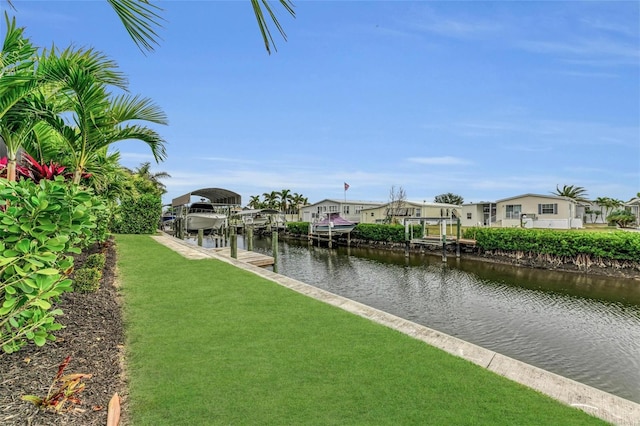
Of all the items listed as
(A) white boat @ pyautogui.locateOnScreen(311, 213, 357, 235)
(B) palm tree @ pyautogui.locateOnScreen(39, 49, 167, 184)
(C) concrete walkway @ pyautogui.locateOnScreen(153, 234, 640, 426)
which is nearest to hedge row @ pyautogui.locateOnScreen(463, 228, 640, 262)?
(A) white boat @ pyautogui.locateOnScreen(311, 213, 357, 235)

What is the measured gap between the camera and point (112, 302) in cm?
702

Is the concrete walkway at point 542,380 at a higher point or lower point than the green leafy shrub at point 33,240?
lower

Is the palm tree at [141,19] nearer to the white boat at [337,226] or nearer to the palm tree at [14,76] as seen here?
the palm tree at [14,76]

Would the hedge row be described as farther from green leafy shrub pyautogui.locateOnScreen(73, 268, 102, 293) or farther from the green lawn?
green leafy shrub pyautogui.locateOnScreen(73, 268, 102, 293)

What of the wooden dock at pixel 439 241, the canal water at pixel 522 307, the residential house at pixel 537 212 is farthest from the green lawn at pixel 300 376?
the residential house at pixel 537 212

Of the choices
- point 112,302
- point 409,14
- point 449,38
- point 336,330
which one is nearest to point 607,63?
point 449,38

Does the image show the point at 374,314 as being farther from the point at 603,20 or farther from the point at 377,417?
the point at 603,20

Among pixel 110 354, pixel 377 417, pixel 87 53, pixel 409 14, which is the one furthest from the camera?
pixel 409 14

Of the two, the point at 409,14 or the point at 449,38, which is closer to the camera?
the point at 409,14

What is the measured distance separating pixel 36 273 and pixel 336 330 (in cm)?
415

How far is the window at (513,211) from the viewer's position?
34.3 meters

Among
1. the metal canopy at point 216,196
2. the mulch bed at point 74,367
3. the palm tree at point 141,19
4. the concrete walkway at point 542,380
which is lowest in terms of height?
the concrete walkway at point 542,380

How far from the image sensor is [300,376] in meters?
4.13

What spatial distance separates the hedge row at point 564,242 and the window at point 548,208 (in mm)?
13208
